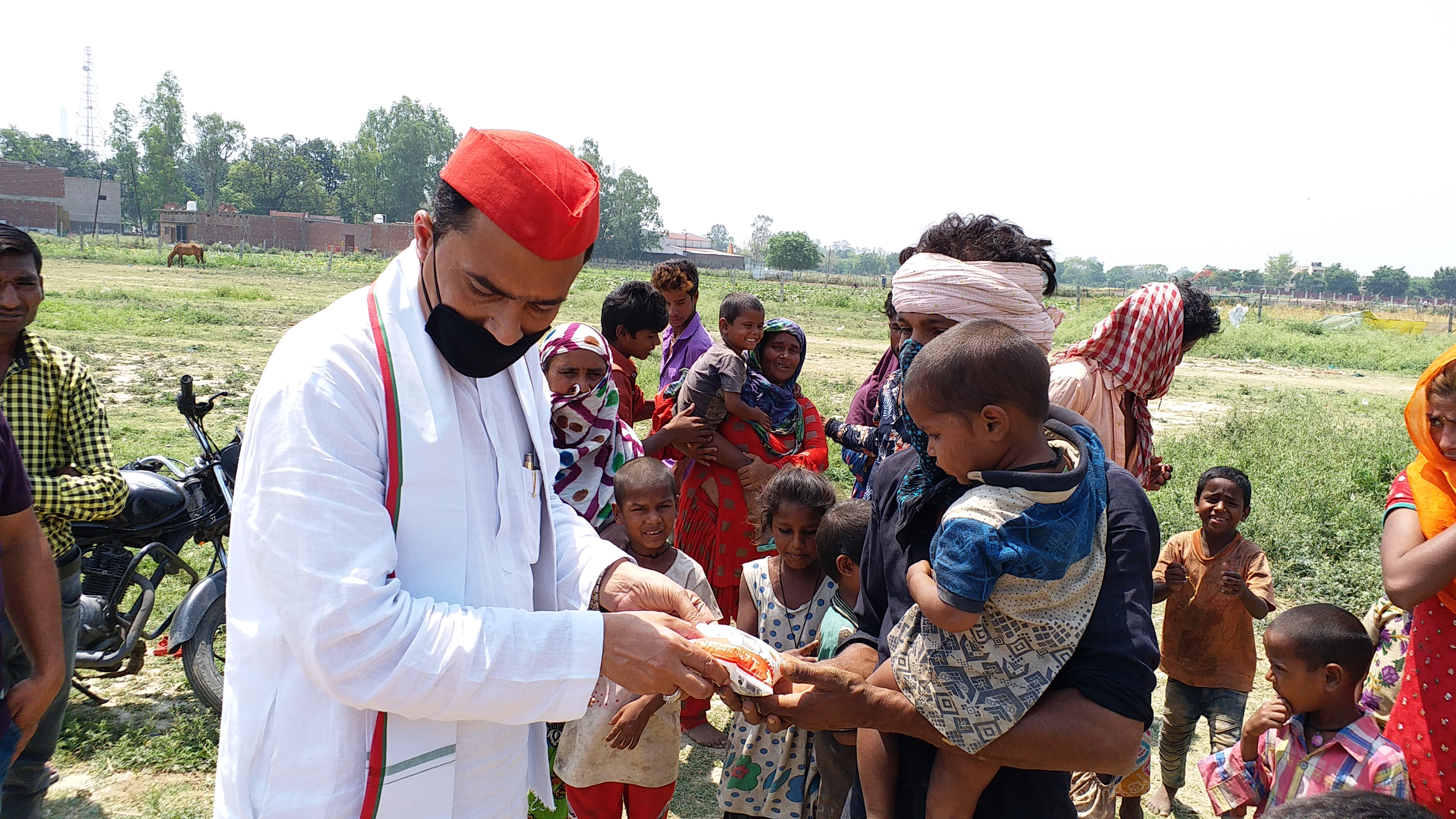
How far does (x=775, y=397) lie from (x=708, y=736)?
6.10 ft

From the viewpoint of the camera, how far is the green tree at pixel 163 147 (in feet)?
277

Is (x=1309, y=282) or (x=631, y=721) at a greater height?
(x=1309, y=282)

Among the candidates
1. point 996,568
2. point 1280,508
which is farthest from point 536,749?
point 1280,508

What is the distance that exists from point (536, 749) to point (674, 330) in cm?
416

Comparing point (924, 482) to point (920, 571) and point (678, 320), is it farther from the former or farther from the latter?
point (678, 320)

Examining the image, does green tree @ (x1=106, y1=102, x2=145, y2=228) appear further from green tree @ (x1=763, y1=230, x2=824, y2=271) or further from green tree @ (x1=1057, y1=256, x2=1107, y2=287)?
green tree @ (x1=1057, y1=256, x2=1107, y2=287)

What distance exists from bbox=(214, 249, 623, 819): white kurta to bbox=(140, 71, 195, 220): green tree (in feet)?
327

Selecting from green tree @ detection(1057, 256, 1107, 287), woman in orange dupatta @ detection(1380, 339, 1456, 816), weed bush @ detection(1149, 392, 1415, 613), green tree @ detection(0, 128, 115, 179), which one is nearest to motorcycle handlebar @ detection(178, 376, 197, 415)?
woman in orange dupatta @ detection(1380, 339, 1456, 816)

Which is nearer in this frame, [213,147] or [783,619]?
[783,619]

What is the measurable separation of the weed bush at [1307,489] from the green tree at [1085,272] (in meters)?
123

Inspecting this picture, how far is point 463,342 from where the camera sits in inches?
66.7

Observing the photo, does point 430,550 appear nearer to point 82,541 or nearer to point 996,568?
point 996,568

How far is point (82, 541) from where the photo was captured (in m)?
4.51

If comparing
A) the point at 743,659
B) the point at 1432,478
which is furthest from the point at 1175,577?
the point at 743,659
